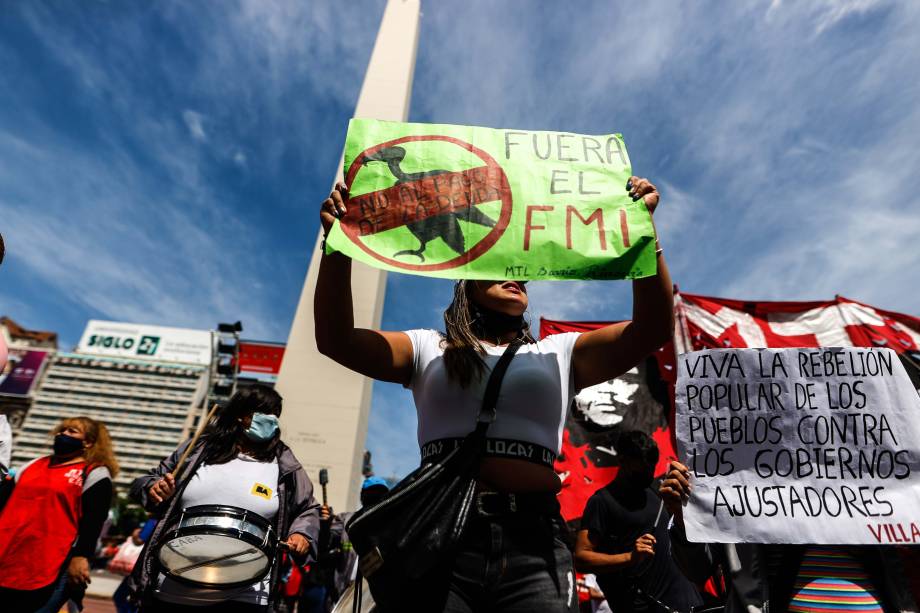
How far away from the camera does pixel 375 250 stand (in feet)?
5.82

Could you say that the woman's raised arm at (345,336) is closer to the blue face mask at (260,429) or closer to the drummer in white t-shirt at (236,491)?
the drummer in white t-shirt at (236,491)

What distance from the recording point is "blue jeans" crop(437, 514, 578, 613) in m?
1.37

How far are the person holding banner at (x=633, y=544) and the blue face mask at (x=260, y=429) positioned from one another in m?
1.84

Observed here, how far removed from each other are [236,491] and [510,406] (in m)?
1.96

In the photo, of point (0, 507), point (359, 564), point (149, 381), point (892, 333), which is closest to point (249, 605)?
point (359, 564)

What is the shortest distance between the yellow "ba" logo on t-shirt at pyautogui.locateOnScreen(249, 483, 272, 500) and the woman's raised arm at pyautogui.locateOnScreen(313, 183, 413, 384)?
157cm

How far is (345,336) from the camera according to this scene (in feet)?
5.54

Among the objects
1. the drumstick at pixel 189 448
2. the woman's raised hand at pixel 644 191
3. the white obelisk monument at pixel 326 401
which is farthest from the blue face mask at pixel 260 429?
the white obelisk monument at pixel 326 401

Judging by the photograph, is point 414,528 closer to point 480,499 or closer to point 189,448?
point 480,499

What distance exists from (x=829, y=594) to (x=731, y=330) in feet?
19.9

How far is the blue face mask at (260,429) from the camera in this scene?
3158mm

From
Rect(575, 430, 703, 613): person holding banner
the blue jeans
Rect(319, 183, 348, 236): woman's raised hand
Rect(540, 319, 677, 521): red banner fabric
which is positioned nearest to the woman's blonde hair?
Rect(319, 183, 348, 236): woman's raised hand

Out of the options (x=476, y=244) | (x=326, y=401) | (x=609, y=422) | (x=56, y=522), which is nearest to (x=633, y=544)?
(x=476, y=244)

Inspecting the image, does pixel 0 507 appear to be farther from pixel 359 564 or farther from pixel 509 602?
pixel 509 602
